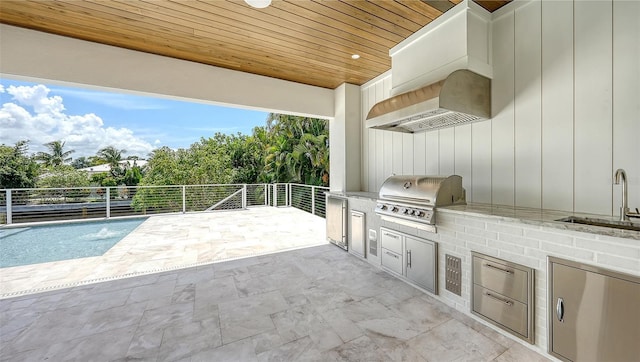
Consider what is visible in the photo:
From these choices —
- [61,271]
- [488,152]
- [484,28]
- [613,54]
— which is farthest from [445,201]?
[61,271]

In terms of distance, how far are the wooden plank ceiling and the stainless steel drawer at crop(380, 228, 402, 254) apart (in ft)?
8.52

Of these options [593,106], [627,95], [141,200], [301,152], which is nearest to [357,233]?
[593,106]

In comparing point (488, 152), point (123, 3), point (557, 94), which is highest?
point (123, 3)

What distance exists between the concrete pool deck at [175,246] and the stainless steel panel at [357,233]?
0.97 metres

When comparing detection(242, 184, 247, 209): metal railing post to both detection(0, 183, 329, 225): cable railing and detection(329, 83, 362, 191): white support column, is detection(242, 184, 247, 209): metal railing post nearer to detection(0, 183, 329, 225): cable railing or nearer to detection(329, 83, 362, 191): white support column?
detection(0, 183, 329, 225): cable railing

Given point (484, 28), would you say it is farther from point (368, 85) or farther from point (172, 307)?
point (172, 307)

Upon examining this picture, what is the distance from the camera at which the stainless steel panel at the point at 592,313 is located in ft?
4.47

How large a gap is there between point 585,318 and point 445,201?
127cm

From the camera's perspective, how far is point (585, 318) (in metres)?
1.53

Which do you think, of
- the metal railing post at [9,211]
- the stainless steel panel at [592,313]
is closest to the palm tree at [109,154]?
the metal railing post at [9,211]

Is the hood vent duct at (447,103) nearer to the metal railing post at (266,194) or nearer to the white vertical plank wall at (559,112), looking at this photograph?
the white vertical plank wall at (559,112)

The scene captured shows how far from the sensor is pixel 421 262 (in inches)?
107

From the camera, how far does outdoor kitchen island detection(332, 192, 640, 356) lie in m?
1.42

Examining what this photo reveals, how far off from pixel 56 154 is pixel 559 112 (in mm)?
24142
